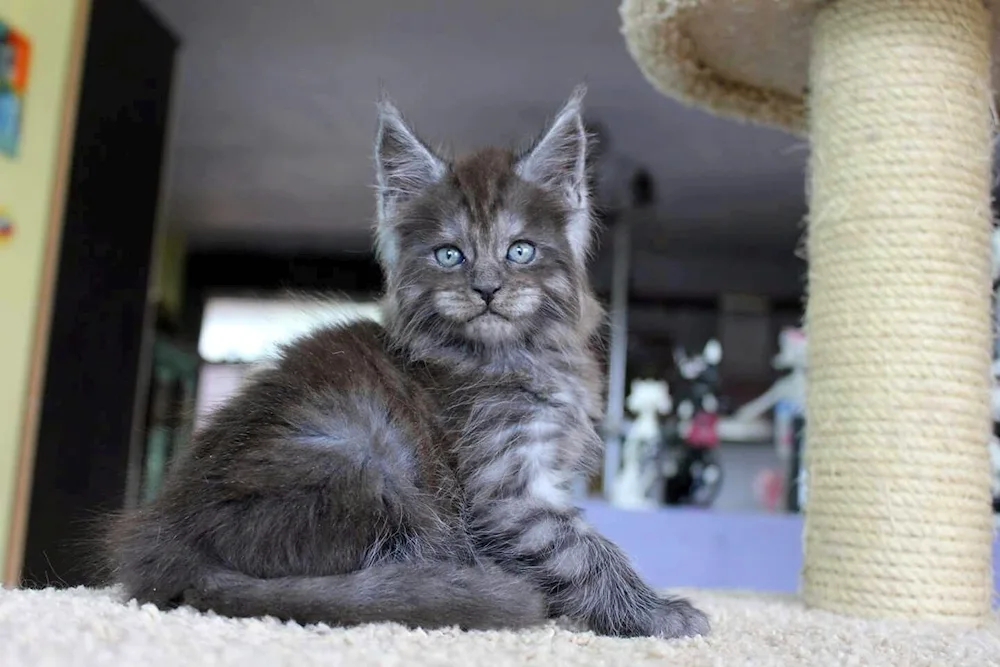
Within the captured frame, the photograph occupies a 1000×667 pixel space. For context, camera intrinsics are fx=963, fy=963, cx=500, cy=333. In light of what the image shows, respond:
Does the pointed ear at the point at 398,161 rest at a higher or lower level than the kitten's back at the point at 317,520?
higher

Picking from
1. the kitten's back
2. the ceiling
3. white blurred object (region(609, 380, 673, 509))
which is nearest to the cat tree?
the kitten's back

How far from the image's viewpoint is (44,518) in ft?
8.29

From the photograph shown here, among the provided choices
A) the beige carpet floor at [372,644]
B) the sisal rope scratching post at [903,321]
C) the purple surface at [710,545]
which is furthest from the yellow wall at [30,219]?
the sisal rope scratching post at [903,321]

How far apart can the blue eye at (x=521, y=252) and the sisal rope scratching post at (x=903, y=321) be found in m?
0.54

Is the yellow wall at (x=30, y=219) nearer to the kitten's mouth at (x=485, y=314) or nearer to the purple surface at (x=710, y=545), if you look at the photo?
the kitten's mouth at (x=485, y=314)

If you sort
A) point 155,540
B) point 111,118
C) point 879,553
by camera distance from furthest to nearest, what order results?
point 111,118 → point 879,553 → point 155,540

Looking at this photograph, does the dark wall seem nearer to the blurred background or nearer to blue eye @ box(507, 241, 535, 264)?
the blurred background

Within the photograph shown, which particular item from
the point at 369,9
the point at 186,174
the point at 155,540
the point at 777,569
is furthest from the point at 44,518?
the point at 186,174

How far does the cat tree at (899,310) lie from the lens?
1440mm

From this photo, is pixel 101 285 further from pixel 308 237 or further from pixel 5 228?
pixel 308 237

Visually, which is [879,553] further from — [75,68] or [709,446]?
[709,446]

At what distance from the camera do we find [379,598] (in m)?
0.99

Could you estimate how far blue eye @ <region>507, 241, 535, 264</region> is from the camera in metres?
1.32

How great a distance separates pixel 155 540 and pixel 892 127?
122 centimetres
